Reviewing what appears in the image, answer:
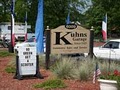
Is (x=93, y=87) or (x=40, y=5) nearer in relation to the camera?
(x=93, y=87)

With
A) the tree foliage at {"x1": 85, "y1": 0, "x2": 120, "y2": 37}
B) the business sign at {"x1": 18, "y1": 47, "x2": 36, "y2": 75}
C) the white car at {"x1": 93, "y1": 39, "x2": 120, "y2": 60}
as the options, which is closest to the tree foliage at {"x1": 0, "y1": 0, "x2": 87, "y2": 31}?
the tree foliage at {"x1": 85, "y1": 0, "x2": 120, "y2": 37}

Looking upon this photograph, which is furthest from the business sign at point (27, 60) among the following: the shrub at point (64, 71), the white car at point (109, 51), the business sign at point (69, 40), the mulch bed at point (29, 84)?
the white car at point (109, 51)

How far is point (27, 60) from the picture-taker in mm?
13234

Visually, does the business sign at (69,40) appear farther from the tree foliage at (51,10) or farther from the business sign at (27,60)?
the tree foliage at (51,10)

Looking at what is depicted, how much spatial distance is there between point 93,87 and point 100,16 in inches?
2071

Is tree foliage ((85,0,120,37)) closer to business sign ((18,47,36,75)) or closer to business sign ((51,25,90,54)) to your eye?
business sign ((51,25,90,54))

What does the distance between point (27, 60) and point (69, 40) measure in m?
3.19

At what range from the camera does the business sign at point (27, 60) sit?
13112mm

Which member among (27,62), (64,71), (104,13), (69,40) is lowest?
(64,71)

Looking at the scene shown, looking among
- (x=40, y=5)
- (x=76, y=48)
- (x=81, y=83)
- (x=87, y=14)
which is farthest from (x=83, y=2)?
(x=81, y=83)

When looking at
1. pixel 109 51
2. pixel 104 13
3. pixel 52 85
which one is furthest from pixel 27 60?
pixel 104 13

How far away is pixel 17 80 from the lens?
1265 cm

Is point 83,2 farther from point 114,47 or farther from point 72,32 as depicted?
point 72,32

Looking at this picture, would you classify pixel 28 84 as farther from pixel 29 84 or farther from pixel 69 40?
pixel 69 40
